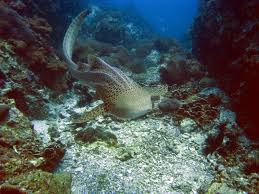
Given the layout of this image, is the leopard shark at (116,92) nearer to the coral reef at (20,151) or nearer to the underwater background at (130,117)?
the underwater background at (130,117)

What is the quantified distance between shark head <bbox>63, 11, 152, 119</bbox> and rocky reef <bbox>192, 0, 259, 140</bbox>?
302 cm

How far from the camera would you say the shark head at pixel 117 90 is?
5438 mm

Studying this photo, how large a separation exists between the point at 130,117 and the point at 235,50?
4.65 metres

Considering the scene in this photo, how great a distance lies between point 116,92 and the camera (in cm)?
581

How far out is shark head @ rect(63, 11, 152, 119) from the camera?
17.8ft

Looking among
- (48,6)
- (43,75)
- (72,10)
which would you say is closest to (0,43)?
(43,75)

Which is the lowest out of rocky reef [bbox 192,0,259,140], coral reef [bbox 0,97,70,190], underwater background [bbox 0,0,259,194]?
coral reef [bbox 0,97,70,190]

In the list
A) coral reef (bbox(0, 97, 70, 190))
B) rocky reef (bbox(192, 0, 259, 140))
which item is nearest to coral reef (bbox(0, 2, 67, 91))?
coral reef (bbox(0, 97, 70, 190))

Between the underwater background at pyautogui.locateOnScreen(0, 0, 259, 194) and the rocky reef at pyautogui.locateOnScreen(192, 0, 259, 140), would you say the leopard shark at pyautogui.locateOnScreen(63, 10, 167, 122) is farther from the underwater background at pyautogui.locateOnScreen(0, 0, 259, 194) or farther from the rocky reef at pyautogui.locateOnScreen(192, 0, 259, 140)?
the rocky reef at pyautogui.locateOnScreen(192, 0, 259, 140)

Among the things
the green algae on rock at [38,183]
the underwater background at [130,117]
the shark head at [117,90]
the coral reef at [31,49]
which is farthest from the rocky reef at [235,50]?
the coral reef at [31,49]

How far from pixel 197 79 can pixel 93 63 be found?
495 cm

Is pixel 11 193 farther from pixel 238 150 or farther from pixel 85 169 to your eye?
pixel 238 150

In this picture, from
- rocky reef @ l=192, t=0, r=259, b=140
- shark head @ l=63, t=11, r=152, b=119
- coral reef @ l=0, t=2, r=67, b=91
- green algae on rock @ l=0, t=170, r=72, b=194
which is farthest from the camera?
coral reef @ l=0, t=2, r=67, b=91

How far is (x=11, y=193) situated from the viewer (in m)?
3.97
